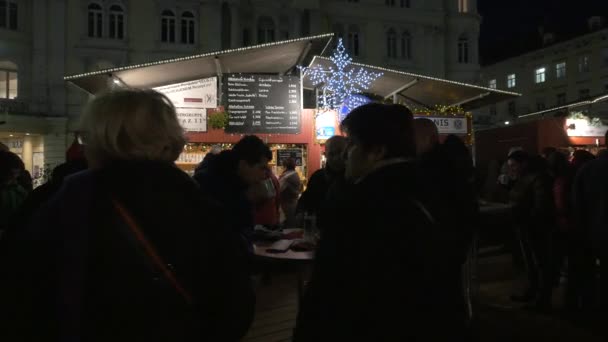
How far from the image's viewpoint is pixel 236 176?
3732 mm

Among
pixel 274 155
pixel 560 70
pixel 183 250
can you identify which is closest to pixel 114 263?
pixel 183 250

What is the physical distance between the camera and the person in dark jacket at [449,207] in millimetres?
1561

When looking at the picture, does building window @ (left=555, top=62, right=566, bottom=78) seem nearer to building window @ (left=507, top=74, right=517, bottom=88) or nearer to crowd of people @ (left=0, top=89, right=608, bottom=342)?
building window @ (left=507, top=74, right=517, bottom=88)

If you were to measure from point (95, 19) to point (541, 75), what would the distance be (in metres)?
36.4

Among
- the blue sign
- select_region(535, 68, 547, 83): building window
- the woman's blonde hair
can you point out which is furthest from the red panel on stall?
select_region(535, 68, 547, 83): building window

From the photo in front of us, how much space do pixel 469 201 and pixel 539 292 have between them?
338cm

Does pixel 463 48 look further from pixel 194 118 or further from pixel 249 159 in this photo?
pixel 249 159

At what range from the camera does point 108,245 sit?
4.24ft

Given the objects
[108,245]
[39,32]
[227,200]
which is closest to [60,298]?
[108,245]

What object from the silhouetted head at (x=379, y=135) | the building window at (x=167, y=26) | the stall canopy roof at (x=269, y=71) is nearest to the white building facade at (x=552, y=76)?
the stall canopy roof at (x=269, y=71)

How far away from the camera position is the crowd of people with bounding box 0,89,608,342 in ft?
4.17

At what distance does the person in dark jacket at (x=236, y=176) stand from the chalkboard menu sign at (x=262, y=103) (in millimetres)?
5690

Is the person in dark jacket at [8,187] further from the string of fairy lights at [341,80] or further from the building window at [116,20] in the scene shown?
the building window at [116,20]

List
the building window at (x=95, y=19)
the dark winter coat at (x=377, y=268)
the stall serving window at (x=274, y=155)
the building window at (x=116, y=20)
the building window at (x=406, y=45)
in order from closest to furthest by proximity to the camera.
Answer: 1. the dark winter coat at (x=377, y=268)
2. the stall serving window at (x=274, y=155)
3. the building window at (x=95, y=19)
4. the building window at (x=116, y=20)
5. the building window at (x=406, y=45)
